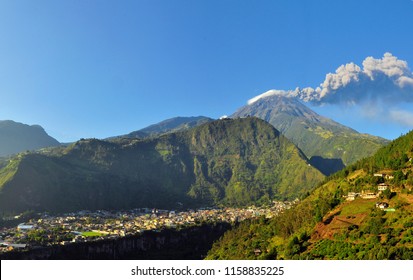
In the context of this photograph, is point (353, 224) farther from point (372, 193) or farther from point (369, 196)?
point (372, 193)

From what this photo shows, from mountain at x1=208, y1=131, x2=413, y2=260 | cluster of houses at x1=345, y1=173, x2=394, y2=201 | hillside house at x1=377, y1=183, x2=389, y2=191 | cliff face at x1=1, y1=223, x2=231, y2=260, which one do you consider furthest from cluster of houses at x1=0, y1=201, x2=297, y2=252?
hillside house at x1=377, y1=183, x2=389, y2=191

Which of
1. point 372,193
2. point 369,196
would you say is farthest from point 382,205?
point 372,193

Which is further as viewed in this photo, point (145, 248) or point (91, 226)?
point (91, 226)

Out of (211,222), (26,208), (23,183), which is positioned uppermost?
(23,183)
